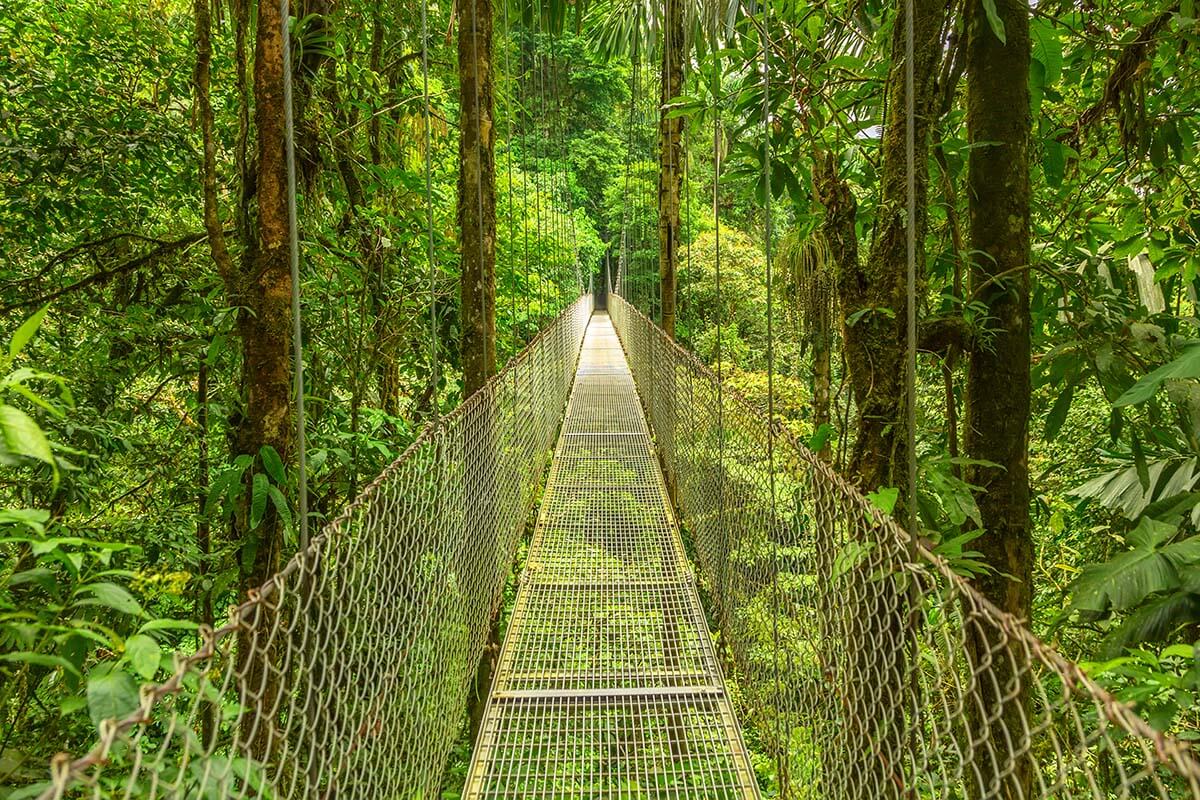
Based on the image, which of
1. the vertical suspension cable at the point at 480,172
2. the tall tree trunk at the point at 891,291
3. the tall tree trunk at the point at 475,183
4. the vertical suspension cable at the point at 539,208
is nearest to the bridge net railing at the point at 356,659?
the tall tree trunk at the point at 475,183

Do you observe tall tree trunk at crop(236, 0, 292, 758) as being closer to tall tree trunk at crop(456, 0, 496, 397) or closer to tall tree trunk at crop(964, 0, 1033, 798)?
tall tree trunk at crop(456, 0, 496, 397)

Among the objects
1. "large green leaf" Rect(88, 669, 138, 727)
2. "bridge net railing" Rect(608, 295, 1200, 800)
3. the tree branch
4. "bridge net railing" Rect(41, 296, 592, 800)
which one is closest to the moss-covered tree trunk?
"bridge net railing" Rect(41, 296, 592, 800)

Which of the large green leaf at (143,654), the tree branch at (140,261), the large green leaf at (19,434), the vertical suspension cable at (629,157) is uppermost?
the vertical suspension cable at (629,157)

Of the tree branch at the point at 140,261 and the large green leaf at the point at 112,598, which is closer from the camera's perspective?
the large green leaf at the point at 112,598

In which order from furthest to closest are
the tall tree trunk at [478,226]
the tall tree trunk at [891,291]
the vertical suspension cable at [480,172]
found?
the vertical suspension cable at [480,172]
the tall tree trunk at [478,226]
the tall tree trunk at [891,291]

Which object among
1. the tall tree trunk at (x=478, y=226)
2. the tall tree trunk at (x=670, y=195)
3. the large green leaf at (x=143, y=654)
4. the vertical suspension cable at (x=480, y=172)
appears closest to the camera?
the large green leaf at (x=143, y=654)

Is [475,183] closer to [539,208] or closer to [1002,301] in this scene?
[1002,301]

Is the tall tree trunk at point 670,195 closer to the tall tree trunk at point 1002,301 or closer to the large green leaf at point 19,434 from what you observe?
the tall tree trunk at point 1002,301

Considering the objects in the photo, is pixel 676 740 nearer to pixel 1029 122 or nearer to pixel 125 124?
pixel 1029 122

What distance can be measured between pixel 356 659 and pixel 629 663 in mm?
1259

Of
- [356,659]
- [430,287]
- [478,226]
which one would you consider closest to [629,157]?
[478,226]

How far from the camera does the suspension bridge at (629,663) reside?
72 cm

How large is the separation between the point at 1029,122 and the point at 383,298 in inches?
80.3

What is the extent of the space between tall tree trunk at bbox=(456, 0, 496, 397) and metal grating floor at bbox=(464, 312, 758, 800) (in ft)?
3.22
